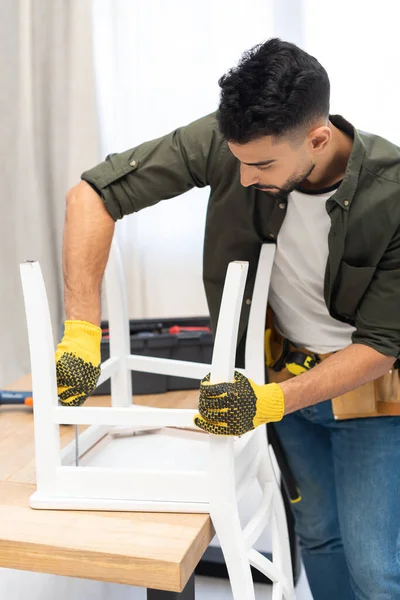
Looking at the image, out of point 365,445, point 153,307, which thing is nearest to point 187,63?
point 153,307

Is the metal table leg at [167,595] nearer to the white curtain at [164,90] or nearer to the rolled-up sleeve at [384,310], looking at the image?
the rolled-up sleeve at [384,310]

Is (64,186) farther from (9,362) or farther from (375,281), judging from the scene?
(375,281)

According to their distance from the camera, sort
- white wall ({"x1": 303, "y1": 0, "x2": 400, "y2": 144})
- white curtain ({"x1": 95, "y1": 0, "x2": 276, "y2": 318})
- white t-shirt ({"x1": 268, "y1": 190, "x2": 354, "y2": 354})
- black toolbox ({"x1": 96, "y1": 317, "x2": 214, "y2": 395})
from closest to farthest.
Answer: white t-shirt ({"x1": 268, "y1": 190, "x2": 354, "y2": 354}) → black toolbox ({"x1": 96, "y1": 317, "x2": 214, "y2": 395}) → white wall ({"x1": 303, "y1": 0, "x2": 400, "y2": 144}) → white curtain ({"x1": 95, "y1": 0, "x2": 276, "y2": 318})

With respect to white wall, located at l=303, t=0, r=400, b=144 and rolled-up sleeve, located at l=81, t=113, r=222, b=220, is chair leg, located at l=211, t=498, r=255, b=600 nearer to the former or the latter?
rolled-up sleeve, located at l=81, t=113, r=222, b=220

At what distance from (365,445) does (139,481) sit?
0.50 meters

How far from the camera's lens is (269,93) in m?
0.94

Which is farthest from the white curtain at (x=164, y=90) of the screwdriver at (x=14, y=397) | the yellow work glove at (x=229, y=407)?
the yellow work glove at (x=229, y=407)

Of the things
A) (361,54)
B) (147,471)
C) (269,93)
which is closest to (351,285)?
(269,93)

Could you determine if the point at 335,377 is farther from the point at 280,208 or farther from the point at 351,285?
the point at 280,208

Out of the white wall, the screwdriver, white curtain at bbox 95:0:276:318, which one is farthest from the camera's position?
white curtain at bbox 95:0:276:318

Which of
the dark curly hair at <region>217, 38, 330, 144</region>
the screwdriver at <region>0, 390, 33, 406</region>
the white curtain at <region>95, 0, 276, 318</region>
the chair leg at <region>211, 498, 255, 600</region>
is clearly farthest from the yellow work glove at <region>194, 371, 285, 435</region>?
the white curtain at <region>95, 0, 276, 318</region>

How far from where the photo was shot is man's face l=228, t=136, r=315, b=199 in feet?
3.26

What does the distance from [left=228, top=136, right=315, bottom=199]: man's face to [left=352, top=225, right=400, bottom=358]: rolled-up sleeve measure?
0.68ft

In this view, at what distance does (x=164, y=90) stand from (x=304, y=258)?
118 cm
